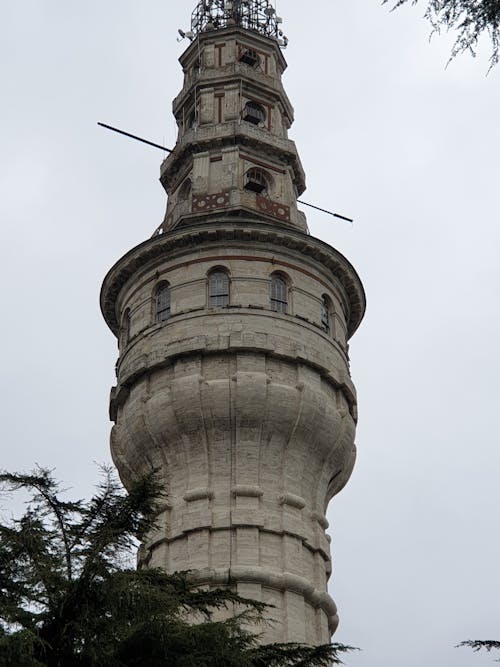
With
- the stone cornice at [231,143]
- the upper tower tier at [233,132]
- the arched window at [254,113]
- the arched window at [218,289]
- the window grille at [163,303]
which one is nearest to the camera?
the arched window at [218,289]

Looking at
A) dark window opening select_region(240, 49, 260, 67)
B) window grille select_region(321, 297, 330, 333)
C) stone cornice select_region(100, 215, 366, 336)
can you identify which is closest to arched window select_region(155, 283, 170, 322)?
stone cornice select_region(100, 215, 366, 336)

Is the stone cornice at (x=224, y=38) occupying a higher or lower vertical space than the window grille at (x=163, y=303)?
higher

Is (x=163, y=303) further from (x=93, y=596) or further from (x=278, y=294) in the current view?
(x=93, y=596)

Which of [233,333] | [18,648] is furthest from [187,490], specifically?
[18,648]

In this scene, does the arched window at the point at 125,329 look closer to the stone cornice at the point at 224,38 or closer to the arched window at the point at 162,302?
the arched window at the point at 162,302

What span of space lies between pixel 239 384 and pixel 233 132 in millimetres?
13501

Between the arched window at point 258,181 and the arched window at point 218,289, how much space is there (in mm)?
7193

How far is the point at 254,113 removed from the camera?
51.5 meters

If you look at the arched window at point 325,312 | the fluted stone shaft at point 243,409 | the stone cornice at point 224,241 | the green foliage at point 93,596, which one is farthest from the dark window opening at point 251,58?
the green foliage at point 93,596

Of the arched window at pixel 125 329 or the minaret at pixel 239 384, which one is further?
the arched window at pixel 125 329

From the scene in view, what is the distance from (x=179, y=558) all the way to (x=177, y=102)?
2293 centimetres

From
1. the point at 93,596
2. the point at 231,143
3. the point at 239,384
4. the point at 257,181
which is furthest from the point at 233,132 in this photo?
the point at 93,596

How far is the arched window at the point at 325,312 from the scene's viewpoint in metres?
43.3

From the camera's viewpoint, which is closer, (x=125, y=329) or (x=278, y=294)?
(x=278, y=294)
